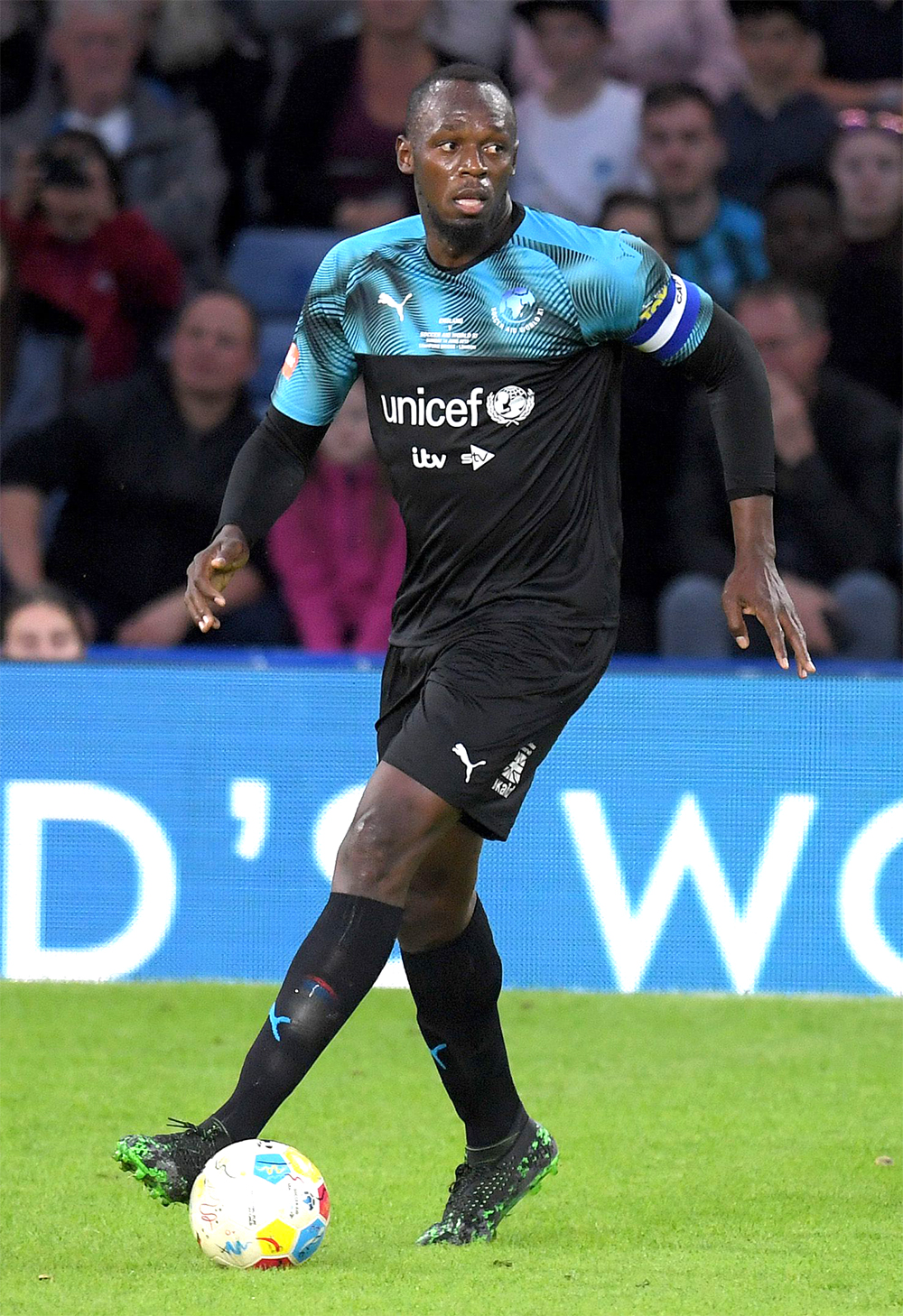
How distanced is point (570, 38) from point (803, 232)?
1467 millimetres

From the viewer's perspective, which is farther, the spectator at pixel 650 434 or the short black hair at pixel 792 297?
the short black hair at pixel 792 297

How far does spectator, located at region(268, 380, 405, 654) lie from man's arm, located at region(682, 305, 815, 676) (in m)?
4.84

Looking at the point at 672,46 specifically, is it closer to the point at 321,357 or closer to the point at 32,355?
the point at 32,355

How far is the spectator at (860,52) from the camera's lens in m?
9.70

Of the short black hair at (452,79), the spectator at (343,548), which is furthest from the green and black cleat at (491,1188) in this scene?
the spectator at (343,548)

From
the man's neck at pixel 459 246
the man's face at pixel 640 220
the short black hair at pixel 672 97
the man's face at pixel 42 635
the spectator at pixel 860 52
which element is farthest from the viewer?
the spectator at pixel 860 52

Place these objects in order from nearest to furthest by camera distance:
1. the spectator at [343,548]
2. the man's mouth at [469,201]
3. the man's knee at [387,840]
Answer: the man's knee at [387,840] → the man's mouth at [469,201] → the spectator at [343,548]

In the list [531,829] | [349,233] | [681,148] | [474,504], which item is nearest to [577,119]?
[681,148]

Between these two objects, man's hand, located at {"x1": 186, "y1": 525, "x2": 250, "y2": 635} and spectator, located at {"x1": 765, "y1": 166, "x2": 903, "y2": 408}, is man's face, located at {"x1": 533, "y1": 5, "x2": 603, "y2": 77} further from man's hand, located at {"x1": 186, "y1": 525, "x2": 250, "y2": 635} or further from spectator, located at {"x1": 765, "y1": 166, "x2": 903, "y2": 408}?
man's hand, located at {"x1": 186, "y1": 525, "x2": 250, "y2": 635}

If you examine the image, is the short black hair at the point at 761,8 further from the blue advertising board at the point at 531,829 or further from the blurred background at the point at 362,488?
the blue advertising board at the point at 531,829

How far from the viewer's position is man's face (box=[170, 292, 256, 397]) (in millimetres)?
9172

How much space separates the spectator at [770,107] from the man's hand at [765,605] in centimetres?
607

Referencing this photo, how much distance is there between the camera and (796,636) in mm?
3828

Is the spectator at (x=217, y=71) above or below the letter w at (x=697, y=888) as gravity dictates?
above
